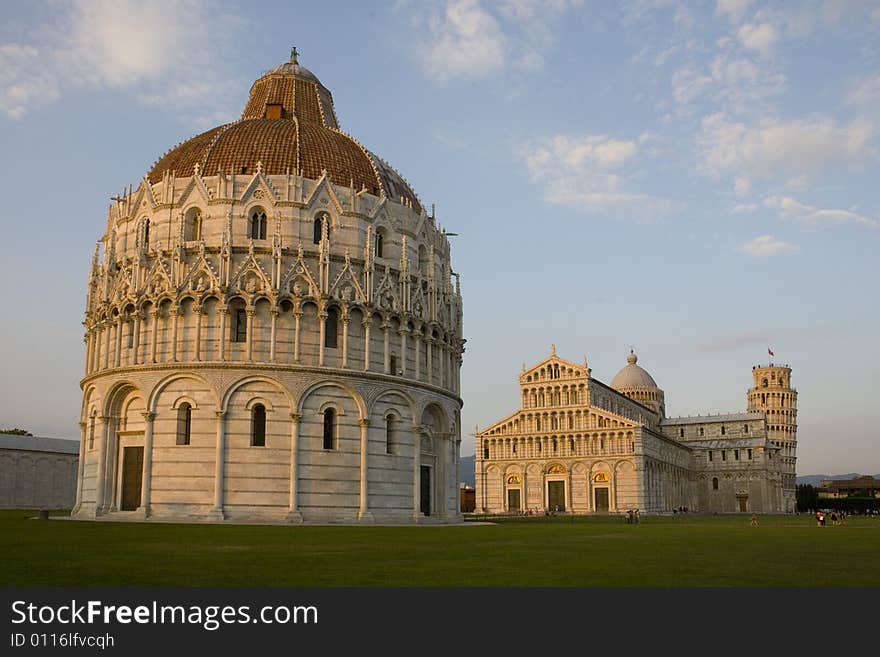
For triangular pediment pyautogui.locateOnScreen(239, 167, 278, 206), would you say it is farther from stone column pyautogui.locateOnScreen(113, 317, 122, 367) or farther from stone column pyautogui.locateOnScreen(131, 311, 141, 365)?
stone column pyautogui.locateOnScreen(113, 317, 122, 367)

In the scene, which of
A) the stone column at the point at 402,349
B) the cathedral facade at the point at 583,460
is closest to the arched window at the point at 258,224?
the stone column at the point at 402,349

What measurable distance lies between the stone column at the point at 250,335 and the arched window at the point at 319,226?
604 cm

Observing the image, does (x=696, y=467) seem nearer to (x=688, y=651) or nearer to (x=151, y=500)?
(x=151, y=500)

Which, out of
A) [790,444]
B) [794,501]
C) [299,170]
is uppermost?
[299,170]

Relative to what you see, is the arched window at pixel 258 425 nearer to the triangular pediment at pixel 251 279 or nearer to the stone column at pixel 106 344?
the triangular pediment at pixel 251 279

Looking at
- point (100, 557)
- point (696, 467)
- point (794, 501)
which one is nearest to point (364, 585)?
point (100, 557)

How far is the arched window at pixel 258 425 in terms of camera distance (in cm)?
4456

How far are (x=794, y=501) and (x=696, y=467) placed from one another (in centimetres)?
2492

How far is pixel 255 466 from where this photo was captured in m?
44.1

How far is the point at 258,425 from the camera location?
44906mm

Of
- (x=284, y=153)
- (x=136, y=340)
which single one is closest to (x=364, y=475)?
(x=136, y=340)

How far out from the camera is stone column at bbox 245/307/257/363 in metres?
44.8

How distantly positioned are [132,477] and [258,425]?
786cm

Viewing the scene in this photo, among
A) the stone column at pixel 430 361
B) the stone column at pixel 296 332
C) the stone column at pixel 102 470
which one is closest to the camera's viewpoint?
the stone column at pixel 296 332
